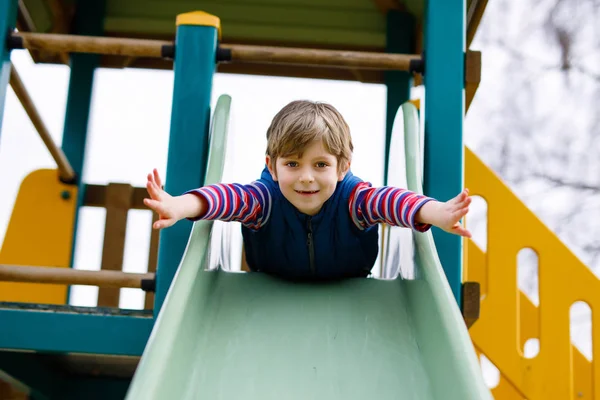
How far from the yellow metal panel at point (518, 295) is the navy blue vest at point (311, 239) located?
0.82m

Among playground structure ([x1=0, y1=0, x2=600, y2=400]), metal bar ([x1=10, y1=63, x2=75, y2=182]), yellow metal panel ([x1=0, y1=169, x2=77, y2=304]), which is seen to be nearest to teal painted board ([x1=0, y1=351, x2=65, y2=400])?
playground structure ([x1=0, y1=0, x2=600, y2=400])

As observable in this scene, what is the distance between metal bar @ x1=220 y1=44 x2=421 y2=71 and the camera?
2266mm

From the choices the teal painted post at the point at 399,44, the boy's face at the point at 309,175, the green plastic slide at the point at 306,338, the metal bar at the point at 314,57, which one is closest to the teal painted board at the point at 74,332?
the green plastic slide at the point at 306,338

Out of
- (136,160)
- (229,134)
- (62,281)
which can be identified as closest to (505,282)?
(229,134)

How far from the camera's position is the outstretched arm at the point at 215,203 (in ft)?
5.19

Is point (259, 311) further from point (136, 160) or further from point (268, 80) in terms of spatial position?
point (136, 160)

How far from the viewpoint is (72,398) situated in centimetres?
279

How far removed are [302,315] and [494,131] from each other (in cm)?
552

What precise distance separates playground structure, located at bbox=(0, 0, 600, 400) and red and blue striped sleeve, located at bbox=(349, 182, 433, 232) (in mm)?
84

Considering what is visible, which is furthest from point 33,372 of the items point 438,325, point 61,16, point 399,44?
point 399,44

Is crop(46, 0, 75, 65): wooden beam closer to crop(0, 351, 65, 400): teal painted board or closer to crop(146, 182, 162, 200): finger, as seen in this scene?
crop(0, 351, 65, 400): teal painted board

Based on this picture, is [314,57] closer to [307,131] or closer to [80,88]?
[307,131]

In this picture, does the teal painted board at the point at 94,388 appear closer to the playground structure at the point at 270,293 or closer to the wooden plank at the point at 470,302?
the playground structure at the point at 270,293

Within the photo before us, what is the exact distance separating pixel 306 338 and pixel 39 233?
7.02ft
